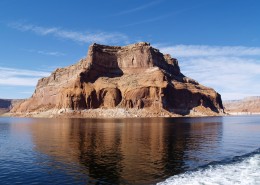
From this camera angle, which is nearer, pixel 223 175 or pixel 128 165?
pixel 223 175

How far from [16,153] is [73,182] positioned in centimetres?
2050

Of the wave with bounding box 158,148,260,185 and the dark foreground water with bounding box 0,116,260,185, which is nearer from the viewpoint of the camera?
the wave with bounding box 158,148,260,185

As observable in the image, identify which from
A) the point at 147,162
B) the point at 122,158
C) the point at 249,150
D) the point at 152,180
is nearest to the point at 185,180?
the point at 152,180

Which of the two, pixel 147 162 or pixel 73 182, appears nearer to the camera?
pixel 73 182

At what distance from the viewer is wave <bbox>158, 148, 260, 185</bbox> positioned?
28.9 m

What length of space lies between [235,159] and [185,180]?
14437 mm

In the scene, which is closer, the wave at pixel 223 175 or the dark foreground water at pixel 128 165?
the wave at pixel 223 175

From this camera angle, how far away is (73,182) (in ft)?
95.4

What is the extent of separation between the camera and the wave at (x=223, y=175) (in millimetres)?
Answer: 28922

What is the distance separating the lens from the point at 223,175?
31.5 metres

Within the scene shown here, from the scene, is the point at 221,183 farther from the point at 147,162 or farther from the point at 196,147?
the point at 196,147

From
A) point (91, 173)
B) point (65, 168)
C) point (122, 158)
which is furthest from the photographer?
point (122, 158)

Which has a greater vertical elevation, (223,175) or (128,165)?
(128,165)

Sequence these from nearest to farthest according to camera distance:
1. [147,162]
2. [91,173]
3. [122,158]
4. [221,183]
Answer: [221,183], [91,173], [147,162], [122,158]
